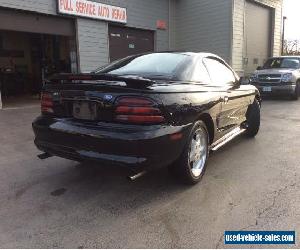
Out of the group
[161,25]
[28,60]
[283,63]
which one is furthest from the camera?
[28,60]

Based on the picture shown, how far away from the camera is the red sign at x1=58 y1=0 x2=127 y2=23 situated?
11128 millimetres

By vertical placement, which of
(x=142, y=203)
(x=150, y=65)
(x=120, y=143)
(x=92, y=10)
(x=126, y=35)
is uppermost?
(x=92, y=10)

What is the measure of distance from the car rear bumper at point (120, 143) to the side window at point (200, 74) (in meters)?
0.79

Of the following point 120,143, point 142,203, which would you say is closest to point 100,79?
point 120,143

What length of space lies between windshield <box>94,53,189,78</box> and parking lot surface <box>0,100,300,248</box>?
48.6 inches

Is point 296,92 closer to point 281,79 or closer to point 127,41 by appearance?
point 281,79

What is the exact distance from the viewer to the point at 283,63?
1355 centimetres

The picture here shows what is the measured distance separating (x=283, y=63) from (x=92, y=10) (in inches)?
301

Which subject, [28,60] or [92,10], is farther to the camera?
[28,60]

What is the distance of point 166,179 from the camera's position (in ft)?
13.3

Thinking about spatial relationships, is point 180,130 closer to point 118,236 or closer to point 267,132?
point 118,236

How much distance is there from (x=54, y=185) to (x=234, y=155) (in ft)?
8.64

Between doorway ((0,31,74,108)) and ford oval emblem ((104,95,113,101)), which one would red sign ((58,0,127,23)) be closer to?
doorway ((0,31,74,108))

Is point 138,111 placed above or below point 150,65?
below
